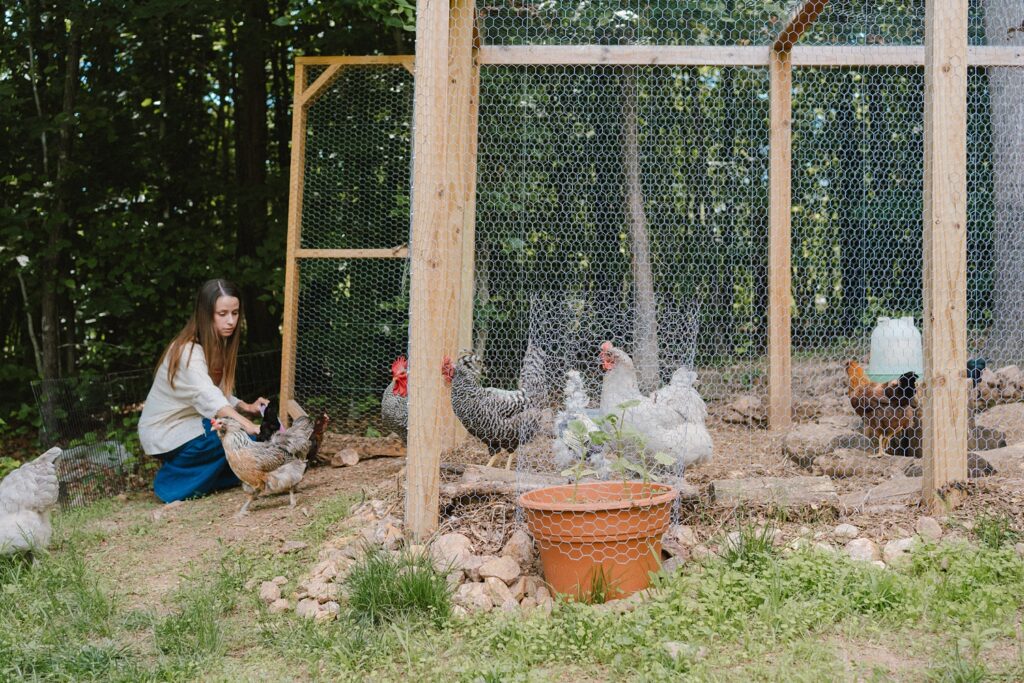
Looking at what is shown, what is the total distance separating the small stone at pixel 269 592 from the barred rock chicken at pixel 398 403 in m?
1.44

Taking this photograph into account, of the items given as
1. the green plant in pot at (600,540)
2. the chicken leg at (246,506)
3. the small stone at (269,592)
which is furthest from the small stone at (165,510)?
the green plant in pot at (600,540)

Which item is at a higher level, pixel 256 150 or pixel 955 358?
pixel 256 150

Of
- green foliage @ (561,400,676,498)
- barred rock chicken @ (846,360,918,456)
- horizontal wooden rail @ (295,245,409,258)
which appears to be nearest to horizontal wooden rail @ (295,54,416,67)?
horizontal wooden rail @ (295,245,409,258)

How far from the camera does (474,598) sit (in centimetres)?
272

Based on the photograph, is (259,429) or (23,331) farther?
(23,331)

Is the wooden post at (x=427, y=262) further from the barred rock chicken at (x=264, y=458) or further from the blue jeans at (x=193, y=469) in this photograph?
the blue jeans at (x=193, y=469)

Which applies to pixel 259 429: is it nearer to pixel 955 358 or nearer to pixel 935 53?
pixel 955 358

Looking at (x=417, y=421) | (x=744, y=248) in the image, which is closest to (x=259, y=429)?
(x=417, y=421)

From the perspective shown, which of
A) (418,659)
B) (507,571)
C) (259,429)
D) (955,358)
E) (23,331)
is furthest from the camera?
(23,331)

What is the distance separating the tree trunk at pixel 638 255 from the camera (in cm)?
439

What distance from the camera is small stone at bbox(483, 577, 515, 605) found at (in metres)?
2.74

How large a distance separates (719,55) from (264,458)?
302cm

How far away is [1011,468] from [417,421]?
2380mm

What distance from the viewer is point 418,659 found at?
2408 millimetres
